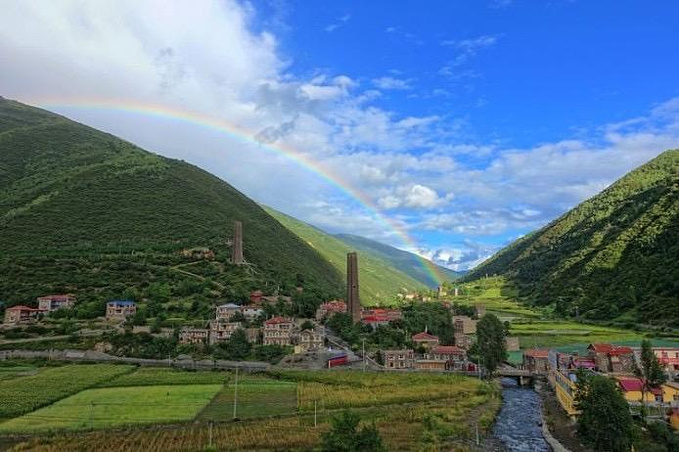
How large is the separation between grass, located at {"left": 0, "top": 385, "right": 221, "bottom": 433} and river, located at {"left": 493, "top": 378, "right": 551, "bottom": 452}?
909 inches

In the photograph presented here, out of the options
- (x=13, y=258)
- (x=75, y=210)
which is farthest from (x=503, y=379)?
(x=75, y=210)

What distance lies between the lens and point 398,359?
6462 centimetres

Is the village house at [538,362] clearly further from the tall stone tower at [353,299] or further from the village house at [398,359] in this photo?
A: the tall stone tower at [353,299]

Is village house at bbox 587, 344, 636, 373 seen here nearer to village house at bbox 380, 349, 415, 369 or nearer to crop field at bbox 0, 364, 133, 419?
village house at bbox 380, 349, 415, 369

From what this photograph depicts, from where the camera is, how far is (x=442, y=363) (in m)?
66.4

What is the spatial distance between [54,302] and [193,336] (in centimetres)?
2618

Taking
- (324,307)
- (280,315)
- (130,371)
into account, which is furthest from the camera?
(324,307)

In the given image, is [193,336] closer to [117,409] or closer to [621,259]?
[117,409]

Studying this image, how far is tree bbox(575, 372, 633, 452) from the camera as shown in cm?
3288

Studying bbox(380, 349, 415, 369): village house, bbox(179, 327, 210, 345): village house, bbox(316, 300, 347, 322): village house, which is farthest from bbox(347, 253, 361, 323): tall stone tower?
bbox(179, 327, 210, 345): village house

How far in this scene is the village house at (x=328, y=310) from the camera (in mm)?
87750

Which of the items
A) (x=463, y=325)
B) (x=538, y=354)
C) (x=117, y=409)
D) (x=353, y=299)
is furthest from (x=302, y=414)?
(x=463, y=325)

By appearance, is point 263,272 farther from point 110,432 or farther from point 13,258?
point 110,432

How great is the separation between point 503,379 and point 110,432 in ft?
153
